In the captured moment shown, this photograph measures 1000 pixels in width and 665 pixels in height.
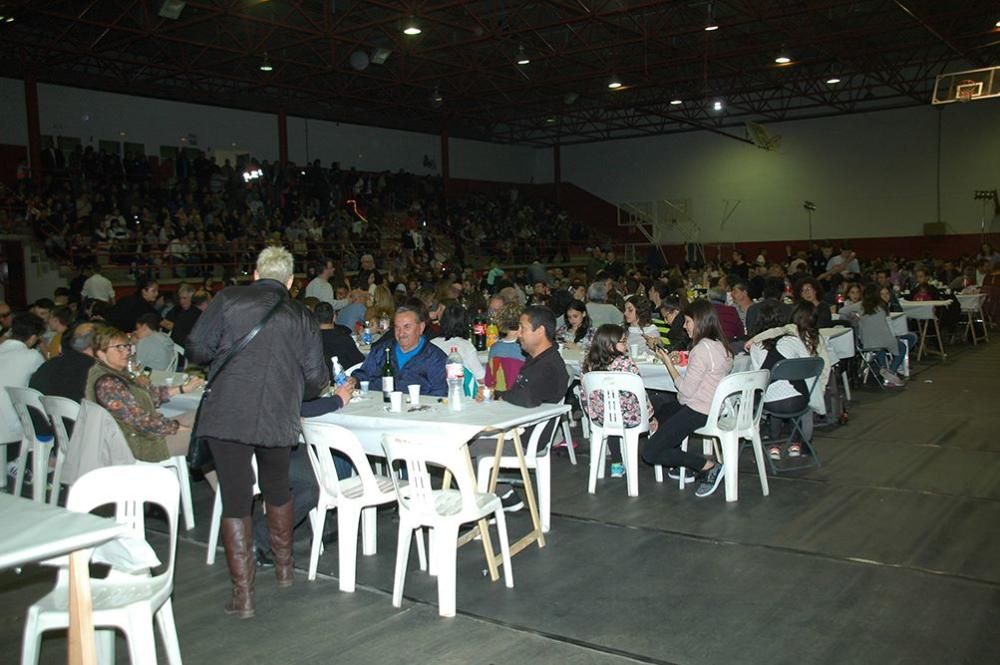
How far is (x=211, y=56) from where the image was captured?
1627cm

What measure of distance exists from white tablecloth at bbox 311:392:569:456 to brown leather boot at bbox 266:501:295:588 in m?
0.51

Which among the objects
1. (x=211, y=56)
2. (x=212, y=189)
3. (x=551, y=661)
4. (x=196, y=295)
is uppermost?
(x=211, y=56)

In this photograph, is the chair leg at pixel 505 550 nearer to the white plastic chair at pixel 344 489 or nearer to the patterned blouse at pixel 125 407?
the white plastic chair at pixel 344 489

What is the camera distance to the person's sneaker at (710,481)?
→ 5086mm

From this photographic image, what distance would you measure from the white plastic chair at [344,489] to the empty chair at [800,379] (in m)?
2.86

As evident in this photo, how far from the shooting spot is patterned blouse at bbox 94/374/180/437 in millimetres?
4035

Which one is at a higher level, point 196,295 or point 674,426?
point 196,295

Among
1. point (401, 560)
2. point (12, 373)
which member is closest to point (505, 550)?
point (401, 560)

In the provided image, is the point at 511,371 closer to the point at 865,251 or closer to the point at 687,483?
the point at 687,483

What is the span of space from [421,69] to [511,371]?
14.5 m

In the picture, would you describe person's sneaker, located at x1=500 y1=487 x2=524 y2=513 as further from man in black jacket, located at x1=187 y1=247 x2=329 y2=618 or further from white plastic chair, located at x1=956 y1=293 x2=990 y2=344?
white plastic chair, located at x1=956 y1=293 x2=990 y2=344

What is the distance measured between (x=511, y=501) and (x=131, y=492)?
230 centimetres

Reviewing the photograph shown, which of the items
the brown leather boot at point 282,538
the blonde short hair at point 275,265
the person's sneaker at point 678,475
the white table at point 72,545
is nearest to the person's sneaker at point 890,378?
the person's sneaker at point 678,475

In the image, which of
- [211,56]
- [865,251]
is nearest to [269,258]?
[211,56]
